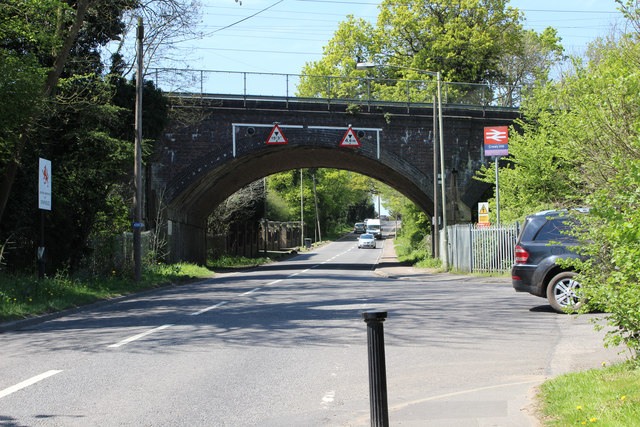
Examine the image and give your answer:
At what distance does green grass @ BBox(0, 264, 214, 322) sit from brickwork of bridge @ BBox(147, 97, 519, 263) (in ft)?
30.9

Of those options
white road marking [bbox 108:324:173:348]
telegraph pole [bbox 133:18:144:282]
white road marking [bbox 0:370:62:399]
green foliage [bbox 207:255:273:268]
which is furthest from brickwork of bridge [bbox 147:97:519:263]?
white road marking [bbox 0:370:62:399]

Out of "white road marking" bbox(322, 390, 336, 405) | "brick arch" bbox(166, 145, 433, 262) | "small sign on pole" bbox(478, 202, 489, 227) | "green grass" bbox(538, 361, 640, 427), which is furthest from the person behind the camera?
"brick arch" bbox(166, 145, 433, 262)

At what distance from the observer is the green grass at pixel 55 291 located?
1312 cm

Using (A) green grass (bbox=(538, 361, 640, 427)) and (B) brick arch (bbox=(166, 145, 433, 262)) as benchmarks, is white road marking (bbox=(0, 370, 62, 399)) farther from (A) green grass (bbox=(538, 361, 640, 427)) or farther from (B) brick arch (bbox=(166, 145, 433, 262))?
(B) brick arch (bbox=(166, 145, 433, 262))

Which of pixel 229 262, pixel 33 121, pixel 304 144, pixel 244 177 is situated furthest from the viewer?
pixel 229 262

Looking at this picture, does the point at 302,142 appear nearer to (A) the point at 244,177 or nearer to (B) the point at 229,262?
(A) the point at 244,177

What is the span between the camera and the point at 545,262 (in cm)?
1248

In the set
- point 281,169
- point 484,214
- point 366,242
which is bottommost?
point 366,242

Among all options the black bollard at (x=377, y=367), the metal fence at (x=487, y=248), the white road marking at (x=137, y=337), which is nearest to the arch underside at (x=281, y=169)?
the metal fence at (x=487, y=248)

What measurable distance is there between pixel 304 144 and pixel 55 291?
1824cm

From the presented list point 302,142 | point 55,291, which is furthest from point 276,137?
point 55,291

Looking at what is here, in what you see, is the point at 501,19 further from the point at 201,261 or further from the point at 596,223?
the point at 596,223

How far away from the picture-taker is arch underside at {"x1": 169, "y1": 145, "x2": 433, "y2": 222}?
1293 inches

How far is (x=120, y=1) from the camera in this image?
66.4ft
